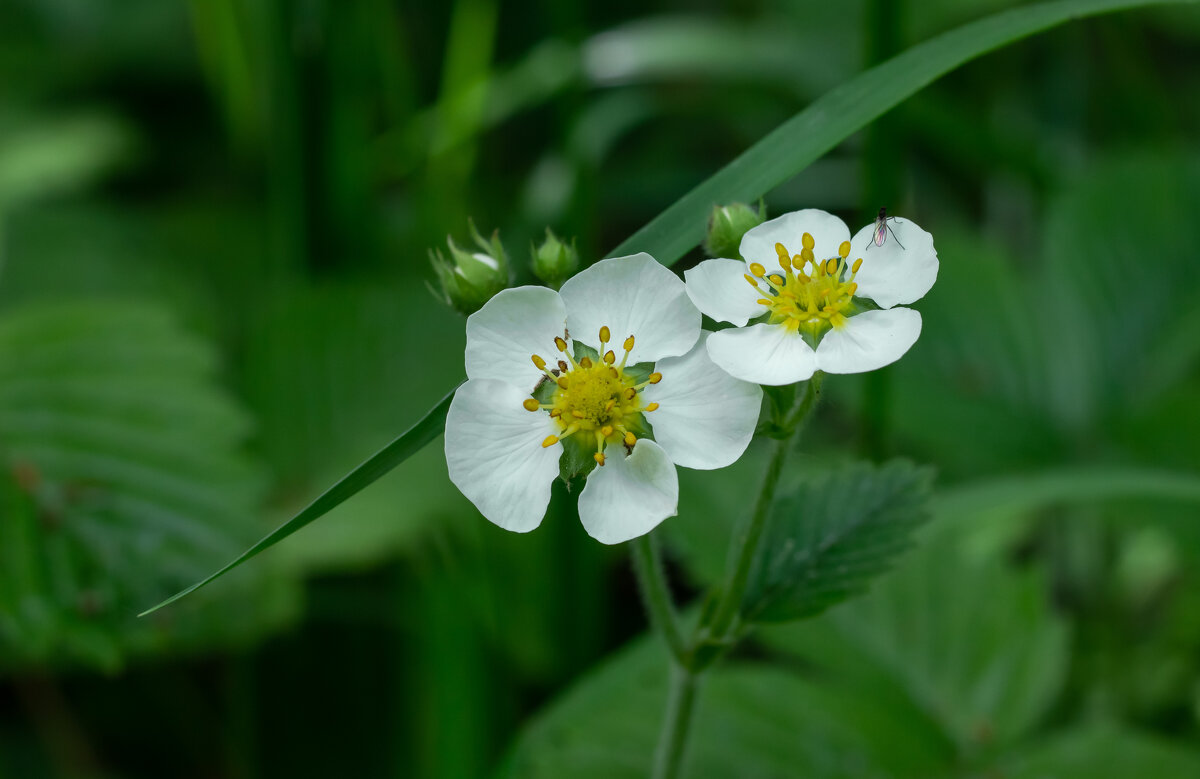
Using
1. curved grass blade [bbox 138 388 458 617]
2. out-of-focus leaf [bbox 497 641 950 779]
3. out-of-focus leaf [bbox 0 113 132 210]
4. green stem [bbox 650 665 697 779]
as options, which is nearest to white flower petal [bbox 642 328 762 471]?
curved grass blade [bbox 138 388 458 617]

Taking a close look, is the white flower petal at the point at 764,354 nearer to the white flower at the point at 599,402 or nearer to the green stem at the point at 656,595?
the white flower at the point at 599,402

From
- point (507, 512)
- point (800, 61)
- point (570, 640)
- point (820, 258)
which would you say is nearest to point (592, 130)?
point (800, 61)

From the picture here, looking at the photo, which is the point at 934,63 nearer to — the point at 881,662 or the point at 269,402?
the point at 881,662

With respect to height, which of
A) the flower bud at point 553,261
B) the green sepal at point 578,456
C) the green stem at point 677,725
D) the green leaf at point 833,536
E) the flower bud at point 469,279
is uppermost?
the flower bud at point 469,279

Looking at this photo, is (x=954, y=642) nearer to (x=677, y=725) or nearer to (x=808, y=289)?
(x=677, y=725)

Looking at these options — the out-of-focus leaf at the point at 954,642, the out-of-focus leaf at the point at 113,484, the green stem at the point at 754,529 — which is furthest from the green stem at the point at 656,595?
the out-of-focus leaf at the point at 113,484

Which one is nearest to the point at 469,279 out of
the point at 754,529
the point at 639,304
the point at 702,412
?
the point at 639,304

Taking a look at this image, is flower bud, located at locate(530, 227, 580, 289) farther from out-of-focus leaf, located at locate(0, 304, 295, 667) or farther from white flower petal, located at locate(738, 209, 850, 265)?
out-of-focus leaf, located at locate(0, 304, 295, 667)
